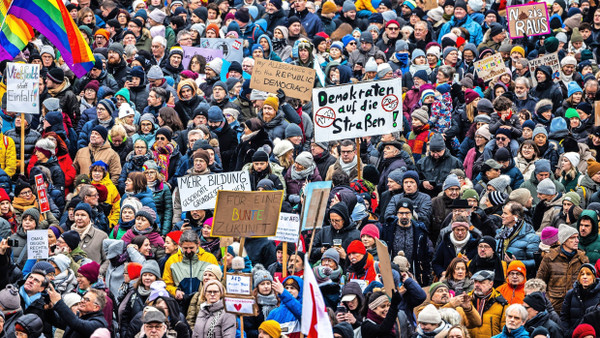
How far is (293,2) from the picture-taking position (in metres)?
23.6

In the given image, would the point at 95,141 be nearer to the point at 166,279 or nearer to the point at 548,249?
the point at 166,279

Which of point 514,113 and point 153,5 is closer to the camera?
point 514,113

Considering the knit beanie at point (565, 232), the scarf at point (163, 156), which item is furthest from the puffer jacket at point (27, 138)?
the knit beanie at point (565, 232)

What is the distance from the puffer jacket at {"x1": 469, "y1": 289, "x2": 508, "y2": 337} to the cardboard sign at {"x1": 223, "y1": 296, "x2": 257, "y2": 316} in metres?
2.34

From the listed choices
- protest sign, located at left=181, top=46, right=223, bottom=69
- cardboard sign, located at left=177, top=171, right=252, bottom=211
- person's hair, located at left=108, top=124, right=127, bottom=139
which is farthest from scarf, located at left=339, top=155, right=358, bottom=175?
protest sign, located at left=181, top=46, right=223, bottom=69

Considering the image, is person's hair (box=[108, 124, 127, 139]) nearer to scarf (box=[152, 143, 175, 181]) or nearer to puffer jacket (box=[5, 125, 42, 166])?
scarf (box=[152, 143, 175, 181])

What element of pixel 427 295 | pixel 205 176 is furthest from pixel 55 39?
pixel 427 295

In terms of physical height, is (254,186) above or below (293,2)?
below

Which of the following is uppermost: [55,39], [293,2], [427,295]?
[293,2]

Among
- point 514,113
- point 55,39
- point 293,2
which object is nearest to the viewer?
point 55,39

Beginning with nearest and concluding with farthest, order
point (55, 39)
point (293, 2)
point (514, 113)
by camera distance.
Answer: point (55, 39), point (514, 113), point (293, 2)

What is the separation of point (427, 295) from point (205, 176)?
2971mm

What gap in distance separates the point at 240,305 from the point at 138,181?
13.1 ft

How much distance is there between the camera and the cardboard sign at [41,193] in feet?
49.8
